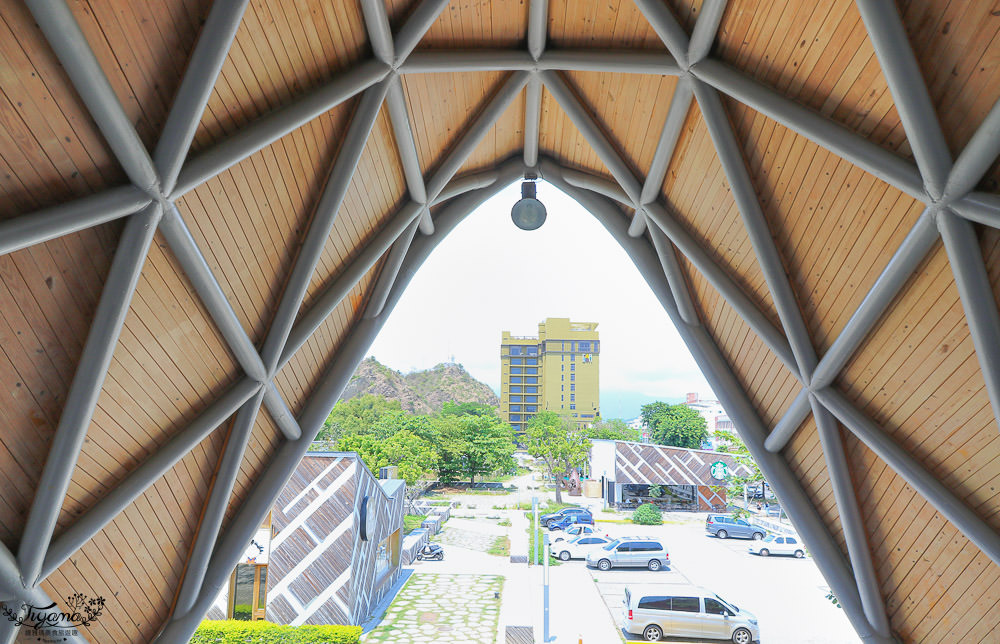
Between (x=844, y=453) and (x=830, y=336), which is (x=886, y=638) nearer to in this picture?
(x=844, y=453)

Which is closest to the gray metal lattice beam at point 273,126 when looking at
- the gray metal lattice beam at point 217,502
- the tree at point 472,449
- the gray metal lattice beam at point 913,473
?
the gray metal lattice beam at point 217,502

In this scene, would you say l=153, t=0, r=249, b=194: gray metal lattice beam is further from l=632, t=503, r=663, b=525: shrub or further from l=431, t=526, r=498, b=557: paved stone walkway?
l=632, t=503, r=663, b=525: shrub

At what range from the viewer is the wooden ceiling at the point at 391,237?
3322mm

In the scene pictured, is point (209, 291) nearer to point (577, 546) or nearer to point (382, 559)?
point (382, 559)

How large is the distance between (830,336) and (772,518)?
1755 inches

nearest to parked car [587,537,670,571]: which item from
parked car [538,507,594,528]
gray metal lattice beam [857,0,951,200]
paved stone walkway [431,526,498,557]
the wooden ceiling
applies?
paved stone walkway [431,526,498,557]

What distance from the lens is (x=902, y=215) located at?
4.07 m

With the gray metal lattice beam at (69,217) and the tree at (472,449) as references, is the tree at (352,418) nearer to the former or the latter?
the tree at (472,449)

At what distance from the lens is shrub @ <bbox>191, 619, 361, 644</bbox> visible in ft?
49.9

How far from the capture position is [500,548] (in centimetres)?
3089

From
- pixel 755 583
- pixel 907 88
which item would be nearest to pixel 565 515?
pixel 755 583

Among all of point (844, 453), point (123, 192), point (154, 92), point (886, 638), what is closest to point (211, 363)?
point (123, 192)

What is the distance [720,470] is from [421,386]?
101 m

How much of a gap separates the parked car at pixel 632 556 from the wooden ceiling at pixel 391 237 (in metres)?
22.1
